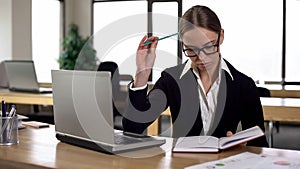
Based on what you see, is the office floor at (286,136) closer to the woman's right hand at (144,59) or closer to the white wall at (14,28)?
the woman's right hand at (144,59)

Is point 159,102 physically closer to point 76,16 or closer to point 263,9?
point 263,9

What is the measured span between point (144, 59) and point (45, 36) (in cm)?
614

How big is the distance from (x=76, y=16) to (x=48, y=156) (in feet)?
22.7

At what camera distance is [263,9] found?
20.7 ft

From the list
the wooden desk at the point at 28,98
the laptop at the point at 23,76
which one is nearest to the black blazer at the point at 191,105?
the wooden desk at the point at 28,98

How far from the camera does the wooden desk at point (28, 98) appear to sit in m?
3.15

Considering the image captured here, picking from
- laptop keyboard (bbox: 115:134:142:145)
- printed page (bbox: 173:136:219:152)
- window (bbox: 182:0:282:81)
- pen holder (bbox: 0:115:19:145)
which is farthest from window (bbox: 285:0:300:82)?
pen holder (bbox: 0:115:19:145)

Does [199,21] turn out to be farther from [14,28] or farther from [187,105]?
[14,28]

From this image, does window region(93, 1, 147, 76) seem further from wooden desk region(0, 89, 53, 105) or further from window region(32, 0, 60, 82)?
window region(32, 0, 60, 82)

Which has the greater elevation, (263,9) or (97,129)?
(263,9)

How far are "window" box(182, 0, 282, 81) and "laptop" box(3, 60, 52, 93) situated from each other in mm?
3521

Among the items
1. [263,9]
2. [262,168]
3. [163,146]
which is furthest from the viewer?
[263,9]

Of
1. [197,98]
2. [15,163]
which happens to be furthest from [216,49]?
[15,163]

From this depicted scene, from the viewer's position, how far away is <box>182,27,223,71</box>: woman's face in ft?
4.68
